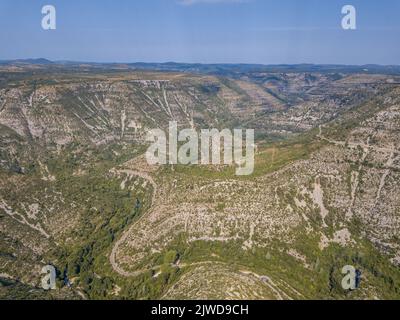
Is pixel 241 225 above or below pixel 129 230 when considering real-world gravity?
above

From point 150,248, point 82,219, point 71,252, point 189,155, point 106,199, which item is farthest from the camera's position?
point 189,155

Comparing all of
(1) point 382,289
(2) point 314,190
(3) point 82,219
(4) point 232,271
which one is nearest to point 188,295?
(4) point 232,271

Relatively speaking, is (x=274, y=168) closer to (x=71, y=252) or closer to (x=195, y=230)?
(x=195, y=230)

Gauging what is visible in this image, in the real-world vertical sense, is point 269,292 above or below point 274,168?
below

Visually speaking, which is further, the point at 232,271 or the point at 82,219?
the point at 82,219

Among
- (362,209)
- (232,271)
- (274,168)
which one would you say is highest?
(274,168)

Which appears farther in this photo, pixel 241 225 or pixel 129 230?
pixel 129 230

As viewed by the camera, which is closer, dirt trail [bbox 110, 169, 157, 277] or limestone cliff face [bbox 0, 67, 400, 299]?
limestone cliff face [bbox 0, 67, 400, 299]

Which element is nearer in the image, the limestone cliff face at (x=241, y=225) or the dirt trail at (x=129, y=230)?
the limestone cliff face at (x=241, y=225)
